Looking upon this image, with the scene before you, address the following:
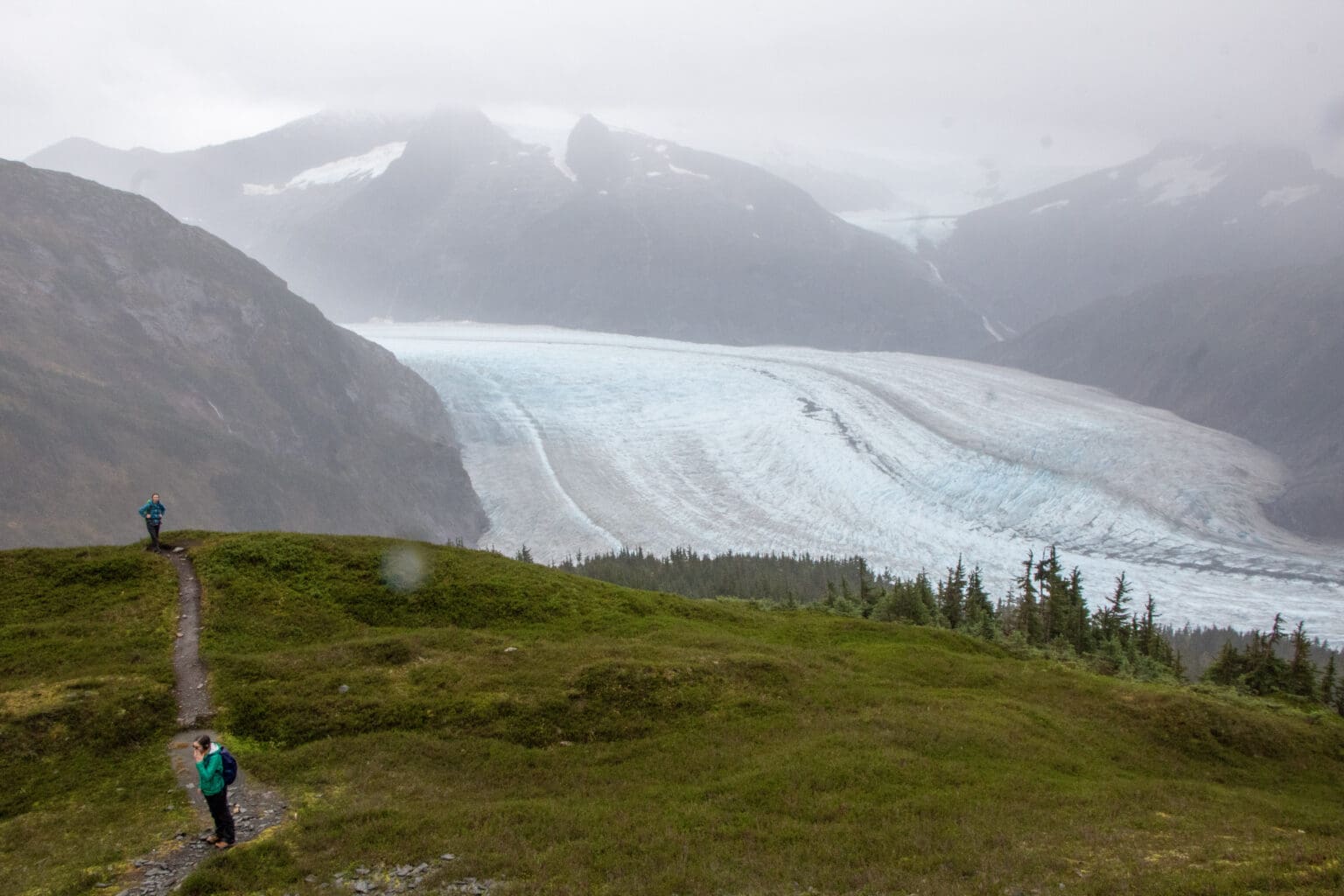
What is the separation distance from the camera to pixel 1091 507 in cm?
9206

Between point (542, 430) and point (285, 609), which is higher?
point (542, 430)

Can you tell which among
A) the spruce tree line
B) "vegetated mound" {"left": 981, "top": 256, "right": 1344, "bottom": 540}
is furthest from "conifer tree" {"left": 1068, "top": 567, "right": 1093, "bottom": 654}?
"vegetated mound" {"left": 981, "top": 256, "right": 1344, "bottom": 540}

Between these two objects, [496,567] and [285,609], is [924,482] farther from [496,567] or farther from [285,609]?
[285,609]

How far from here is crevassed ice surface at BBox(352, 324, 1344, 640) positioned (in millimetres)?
84625

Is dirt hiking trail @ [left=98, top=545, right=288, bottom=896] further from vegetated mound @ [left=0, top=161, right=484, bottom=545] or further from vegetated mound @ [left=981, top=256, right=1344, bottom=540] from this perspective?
vegetated mound @ [left=981, top=256, right=1344, bottom=540]

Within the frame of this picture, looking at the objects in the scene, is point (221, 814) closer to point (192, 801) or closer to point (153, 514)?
point (192, 801)

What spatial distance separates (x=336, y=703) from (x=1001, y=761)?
56.2ft

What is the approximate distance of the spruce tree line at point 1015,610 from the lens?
142ft

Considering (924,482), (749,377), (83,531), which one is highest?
(749,377)

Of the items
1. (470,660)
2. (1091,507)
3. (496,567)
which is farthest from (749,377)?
(470,660)

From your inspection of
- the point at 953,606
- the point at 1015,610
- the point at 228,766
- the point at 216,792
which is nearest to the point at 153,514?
the point at 228,766

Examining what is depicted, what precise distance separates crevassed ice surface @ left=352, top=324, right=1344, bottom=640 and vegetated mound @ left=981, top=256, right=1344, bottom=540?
27457mm

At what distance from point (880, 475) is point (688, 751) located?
81.9m

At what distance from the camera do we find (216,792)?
15.4 meters
